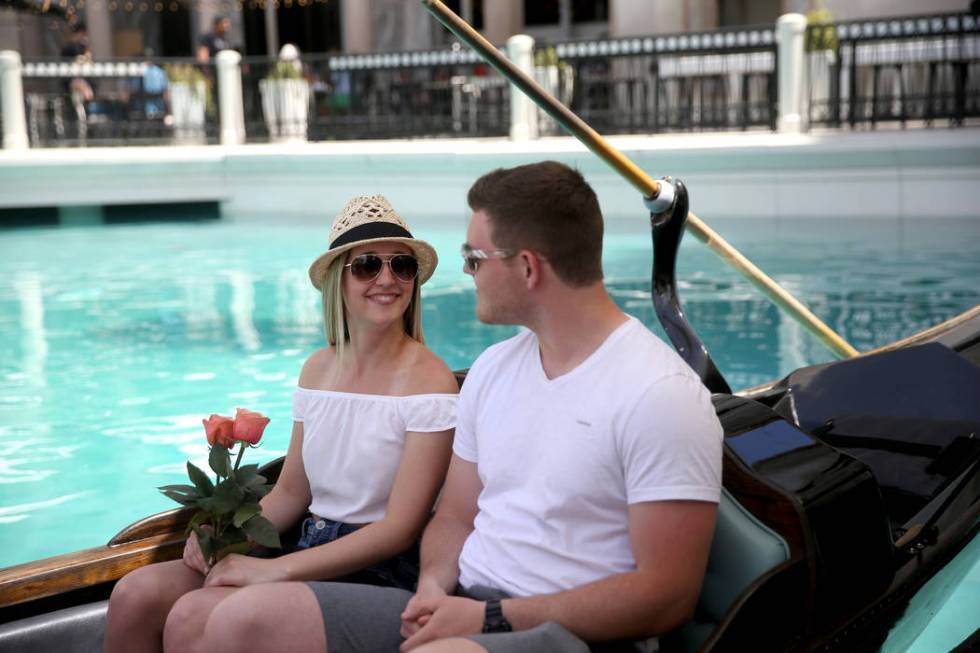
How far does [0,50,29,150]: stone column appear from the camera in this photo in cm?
1316

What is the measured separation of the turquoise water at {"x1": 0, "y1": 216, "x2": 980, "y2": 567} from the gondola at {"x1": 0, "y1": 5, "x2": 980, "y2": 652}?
1.96 metres

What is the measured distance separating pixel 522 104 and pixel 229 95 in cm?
361

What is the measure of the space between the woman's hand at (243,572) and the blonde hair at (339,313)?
0.41 m

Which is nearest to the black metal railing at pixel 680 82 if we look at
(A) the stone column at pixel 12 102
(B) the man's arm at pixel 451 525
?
(A) the stone column at pixel 12 102

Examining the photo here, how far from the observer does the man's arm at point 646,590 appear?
4.92 feet

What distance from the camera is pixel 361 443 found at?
1962 mm

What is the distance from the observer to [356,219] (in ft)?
6.63

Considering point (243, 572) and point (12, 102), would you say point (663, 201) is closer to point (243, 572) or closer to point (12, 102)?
point (243, 572)

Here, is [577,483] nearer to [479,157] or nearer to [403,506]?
[403,506]

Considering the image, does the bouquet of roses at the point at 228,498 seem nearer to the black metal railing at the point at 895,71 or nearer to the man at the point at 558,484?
the man at the point at 558,484

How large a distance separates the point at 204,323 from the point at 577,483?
6138 mm

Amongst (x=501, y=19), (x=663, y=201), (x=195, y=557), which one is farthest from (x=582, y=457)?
(x=501, y=19)

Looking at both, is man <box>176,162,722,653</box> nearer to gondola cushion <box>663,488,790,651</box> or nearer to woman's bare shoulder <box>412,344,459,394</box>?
gondola cushion <box>663,488,790,651</box>

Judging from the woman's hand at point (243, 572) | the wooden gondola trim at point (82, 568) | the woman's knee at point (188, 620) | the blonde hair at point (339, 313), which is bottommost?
the wooden gondola trim at point (82, 568)
